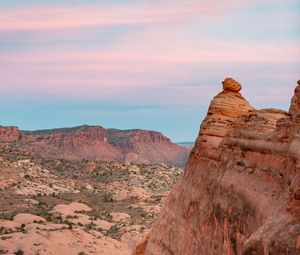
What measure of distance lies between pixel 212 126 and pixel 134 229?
4195 centimetres

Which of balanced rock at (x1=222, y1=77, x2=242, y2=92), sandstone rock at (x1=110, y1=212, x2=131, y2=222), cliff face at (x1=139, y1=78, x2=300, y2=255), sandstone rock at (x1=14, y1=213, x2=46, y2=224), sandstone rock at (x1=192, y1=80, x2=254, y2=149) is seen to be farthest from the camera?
sandstone rock at (x1=110, y1=212, x2=131, y2=222)

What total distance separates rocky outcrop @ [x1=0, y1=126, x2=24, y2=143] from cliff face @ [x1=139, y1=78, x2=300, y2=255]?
556ft

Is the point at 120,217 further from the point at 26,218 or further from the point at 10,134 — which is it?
the point at 10,134

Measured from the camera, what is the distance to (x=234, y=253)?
46.4ft

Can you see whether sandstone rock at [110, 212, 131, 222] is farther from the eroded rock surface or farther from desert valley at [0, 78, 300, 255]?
desert valley at [0, 78, 300, 255]

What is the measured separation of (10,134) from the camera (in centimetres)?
19138

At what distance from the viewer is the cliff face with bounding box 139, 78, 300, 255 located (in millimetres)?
10281

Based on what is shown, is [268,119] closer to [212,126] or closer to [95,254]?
[212,126]

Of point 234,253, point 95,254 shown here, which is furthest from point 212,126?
point 95,254

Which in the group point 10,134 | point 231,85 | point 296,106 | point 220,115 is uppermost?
point 10,134

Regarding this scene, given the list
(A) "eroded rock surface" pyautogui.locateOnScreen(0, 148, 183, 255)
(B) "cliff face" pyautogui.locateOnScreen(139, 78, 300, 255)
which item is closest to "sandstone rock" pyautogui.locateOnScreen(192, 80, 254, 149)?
(B) "cliff face" pyautogui.locateOnScreen(139, 78, 300, 255)

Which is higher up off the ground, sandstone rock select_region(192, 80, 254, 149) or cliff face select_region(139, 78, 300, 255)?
sandstone rock select_region(192, 80, 254, 149)

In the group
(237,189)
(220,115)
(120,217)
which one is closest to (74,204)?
(120,217)

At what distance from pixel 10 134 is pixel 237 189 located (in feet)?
597
